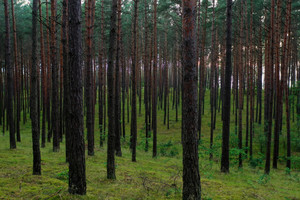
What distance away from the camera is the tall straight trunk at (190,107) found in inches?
194

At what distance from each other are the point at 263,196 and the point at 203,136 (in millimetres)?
18641

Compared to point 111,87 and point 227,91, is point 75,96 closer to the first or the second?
point 111,87

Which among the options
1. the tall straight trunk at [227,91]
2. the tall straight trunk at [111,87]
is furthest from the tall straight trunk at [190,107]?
the tall straight trunk at [227,91]

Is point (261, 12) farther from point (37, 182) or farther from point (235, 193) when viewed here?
point (37, 182)

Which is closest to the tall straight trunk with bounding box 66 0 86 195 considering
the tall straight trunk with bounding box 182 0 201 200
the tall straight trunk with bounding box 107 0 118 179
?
the tall straight trunk with bounding box 107 0 118 179

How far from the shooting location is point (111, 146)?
7711mm

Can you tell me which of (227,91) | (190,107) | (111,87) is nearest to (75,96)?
(111,87)

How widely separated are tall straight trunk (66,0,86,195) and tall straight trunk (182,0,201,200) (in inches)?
94.8

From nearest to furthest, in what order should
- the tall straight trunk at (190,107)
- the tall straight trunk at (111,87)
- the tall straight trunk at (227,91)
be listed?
1. the tall straight trunk at (190,107)
2. the tall straight trunk at (111,87)
3. the tall straight trunk at (227,91)

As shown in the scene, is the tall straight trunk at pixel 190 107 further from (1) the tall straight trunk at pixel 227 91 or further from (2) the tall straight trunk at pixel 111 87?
(1) the tall straight trunk at pixel 227 91

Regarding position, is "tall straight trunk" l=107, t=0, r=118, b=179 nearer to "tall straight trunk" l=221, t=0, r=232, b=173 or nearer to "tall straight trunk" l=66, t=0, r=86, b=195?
"tall straight trunk" l=66, t=0, r=86, b=195

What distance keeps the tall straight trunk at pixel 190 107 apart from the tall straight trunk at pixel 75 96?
2408 mm

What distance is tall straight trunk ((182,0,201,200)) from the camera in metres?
4.94

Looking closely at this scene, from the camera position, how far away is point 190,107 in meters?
4.94
